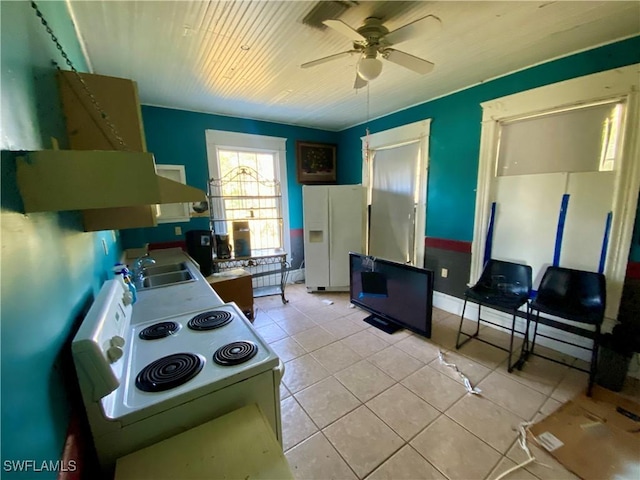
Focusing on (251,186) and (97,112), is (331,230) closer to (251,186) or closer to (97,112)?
(251,186)

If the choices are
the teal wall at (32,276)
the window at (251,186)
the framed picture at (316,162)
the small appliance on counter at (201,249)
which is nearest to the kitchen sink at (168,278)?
the small appliance on counter at (201,249)

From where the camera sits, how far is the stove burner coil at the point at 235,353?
3.43ft

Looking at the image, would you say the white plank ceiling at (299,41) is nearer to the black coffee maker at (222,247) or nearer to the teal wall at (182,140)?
the teal wall at (182,140)

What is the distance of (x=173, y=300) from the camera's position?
5.57 feet

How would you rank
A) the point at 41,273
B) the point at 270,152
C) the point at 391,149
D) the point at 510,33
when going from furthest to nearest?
the point at 270,152
the point at 391,149
the point at 510,33
the point at 41,273

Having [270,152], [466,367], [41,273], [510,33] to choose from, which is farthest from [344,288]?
[41,273]

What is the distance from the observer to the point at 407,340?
2650 millimetres

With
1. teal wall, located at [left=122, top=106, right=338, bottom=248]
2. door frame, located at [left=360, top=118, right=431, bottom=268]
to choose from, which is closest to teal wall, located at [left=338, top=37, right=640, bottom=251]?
door frame, located at [left=360, top=118, right=431, bottom=268]

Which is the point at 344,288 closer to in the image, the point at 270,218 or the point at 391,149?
the point at 270,218

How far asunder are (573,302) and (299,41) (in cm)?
297

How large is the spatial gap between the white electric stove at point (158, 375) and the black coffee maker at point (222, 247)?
6.89 ft

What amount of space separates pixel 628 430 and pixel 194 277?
3.06 meters

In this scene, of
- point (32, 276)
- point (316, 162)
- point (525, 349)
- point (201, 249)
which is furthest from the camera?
point (316, 162)

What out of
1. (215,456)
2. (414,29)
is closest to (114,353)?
(215,456)
